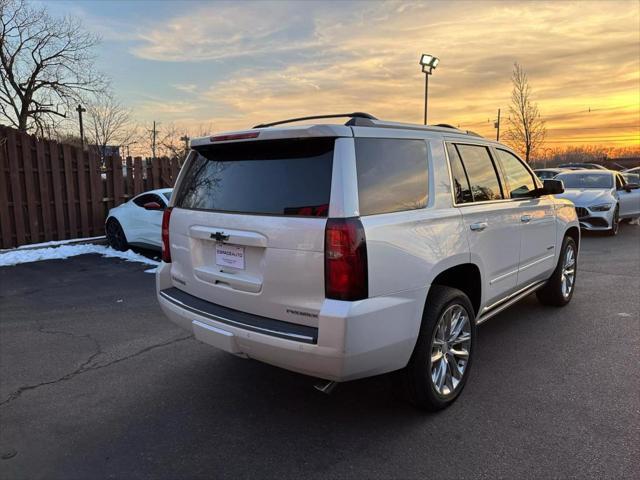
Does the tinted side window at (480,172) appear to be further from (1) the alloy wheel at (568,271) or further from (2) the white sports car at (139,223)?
(2) the white sports car at (139,223)

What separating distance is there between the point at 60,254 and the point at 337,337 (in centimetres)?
857

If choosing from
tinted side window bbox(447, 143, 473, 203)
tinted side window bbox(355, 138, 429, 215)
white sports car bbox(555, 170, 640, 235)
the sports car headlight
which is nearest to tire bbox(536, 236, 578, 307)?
tinted side window bbox(447, 143, 473, 203)

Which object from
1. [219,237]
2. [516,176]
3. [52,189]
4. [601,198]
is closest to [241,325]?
[219,237]

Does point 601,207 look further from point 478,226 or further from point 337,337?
point 337,337

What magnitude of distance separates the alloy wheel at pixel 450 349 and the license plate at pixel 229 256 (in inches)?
52.6

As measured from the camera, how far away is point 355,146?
104 inches

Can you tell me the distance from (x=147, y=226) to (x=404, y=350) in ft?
24.0

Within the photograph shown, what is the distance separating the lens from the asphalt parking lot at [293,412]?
8.60 feet

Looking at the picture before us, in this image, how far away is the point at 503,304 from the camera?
4121 millimetres

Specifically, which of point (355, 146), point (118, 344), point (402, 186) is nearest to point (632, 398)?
point (402, 186)

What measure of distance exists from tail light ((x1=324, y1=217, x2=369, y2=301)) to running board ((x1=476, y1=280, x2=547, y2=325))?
1.63 metres

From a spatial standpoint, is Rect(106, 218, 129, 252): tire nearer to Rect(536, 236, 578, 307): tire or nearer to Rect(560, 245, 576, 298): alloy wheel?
Rect(536, 236, 578, 307): tire

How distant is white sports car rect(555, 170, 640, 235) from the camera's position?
1131 centimetres

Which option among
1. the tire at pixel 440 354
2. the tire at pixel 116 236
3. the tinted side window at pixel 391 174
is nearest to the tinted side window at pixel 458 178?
the tinted side window at pixel 391 174
